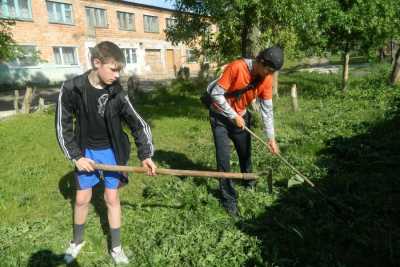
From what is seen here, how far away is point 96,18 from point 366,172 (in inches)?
1160

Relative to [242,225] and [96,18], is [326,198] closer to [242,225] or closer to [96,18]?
[242,225]

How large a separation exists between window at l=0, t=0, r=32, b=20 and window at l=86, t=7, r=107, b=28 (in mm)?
5270

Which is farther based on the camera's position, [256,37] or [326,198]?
[256,37]

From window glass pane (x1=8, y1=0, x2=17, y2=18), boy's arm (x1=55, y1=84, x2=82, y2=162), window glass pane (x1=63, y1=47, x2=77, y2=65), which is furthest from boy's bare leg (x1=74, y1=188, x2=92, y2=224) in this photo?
window glass pane (x1=63, y1=47, x2=77, y2=65)

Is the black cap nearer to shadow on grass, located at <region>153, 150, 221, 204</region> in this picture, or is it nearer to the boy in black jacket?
the boy in black jacket

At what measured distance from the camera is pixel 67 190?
5.62 m

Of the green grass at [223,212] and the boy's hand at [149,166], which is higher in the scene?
the boy's hand at [149,166]

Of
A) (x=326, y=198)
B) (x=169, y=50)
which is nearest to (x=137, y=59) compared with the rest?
(x=169, y=50)

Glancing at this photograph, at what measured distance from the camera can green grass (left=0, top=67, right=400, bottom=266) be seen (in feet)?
12.4

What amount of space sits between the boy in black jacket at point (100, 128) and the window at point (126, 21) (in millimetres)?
31482

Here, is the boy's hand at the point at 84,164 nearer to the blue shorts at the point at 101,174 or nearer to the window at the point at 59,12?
the blue shorts at the point at 101,174

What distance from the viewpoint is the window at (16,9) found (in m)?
24.0

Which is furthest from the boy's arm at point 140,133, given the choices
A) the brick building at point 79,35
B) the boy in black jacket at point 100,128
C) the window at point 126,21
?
the window at point 126,21

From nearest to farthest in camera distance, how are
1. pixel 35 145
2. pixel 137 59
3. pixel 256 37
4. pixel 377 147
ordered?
1. pixel 377 147
2. pixel 35 145
3. pixel 256 37
4. pixel 137 59
